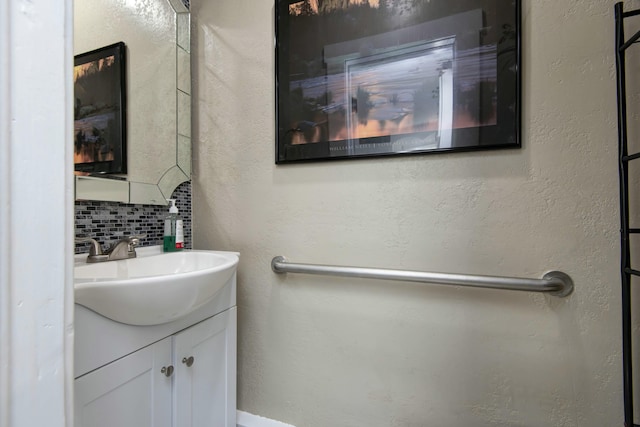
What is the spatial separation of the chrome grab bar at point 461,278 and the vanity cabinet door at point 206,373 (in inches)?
13.3

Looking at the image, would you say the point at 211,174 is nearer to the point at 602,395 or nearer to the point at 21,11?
the point at 21,11

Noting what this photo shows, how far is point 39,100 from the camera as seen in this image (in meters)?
0.29

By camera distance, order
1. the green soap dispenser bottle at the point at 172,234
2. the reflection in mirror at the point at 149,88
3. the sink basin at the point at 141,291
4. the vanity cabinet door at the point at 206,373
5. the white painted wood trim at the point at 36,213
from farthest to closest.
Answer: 1. the green soap dispenser bottle at the point at 172,234
2. the reflection in mirror at the point at 149,88
3. the vanity cabinet door at the point at 206,373
4. the sink basin at the point at 141,291
5. the white painted wood trim at the point at 36,213

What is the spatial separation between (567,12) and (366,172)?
713 mm

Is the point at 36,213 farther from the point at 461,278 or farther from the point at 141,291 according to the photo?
the point at 461,278

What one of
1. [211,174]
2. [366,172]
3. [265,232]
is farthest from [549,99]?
[211,174]

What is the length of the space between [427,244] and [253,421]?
0.97m

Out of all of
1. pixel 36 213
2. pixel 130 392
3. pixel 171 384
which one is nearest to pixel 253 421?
pixel 171 384

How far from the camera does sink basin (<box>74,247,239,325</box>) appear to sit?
1.96ft

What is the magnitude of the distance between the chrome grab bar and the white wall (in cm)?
4

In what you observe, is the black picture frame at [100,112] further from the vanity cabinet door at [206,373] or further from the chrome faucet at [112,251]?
the vanity cabinet door at [206,373]

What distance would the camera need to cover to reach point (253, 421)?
3.81ft

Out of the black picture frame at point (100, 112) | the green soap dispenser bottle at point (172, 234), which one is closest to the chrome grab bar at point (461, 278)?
the green soap dispenser bottle at point (172, 234)

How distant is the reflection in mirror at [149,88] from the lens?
0.95m
